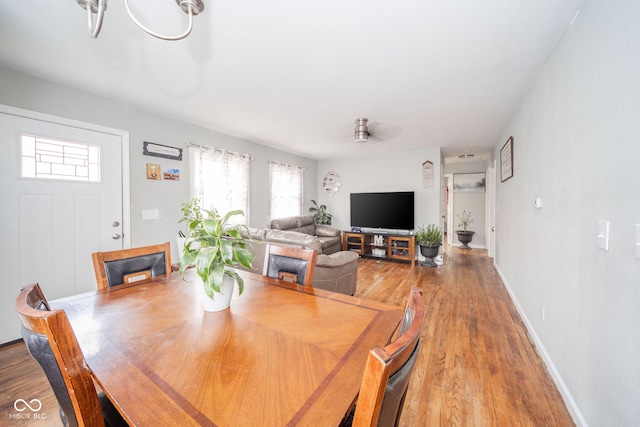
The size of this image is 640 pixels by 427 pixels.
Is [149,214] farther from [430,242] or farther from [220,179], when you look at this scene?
[430,242]

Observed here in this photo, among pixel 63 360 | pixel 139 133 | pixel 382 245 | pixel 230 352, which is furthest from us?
pixel 382 245

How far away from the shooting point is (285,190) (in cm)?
569

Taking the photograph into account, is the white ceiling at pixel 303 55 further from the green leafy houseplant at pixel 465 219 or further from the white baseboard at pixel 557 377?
the green leafy houseplant at pixel 465 219

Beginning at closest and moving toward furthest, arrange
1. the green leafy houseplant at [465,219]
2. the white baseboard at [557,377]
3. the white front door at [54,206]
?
1. the white baseboard at [557,377]
2. the white front door at [54,206]
3. the green leafy houseplant at [465,219]

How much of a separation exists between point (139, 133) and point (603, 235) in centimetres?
425

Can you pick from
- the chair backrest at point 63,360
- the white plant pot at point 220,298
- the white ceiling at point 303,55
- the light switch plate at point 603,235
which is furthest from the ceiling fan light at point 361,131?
the chair backrest at point 63,360

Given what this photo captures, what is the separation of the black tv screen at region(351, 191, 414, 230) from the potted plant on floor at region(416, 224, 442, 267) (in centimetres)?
31

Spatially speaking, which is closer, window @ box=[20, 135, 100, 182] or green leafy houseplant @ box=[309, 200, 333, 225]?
window @ box=[20, 135, 100, 182]

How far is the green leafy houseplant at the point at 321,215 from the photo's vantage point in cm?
641

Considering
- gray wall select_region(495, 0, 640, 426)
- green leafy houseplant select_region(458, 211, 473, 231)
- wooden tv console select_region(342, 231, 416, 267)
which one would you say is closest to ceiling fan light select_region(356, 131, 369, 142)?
gray wall select_region(495, 0, 640, 426)

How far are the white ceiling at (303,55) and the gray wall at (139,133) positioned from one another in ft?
0.51

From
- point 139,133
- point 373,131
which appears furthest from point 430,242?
point 139,133

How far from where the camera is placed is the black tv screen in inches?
209

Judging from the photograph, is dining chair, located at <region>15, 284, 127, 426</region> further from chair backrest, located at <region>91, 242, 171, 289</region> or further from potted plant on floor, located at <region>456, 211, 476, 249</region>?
potted plant on floor, located at <region>456, 211, 476, 249</region>
